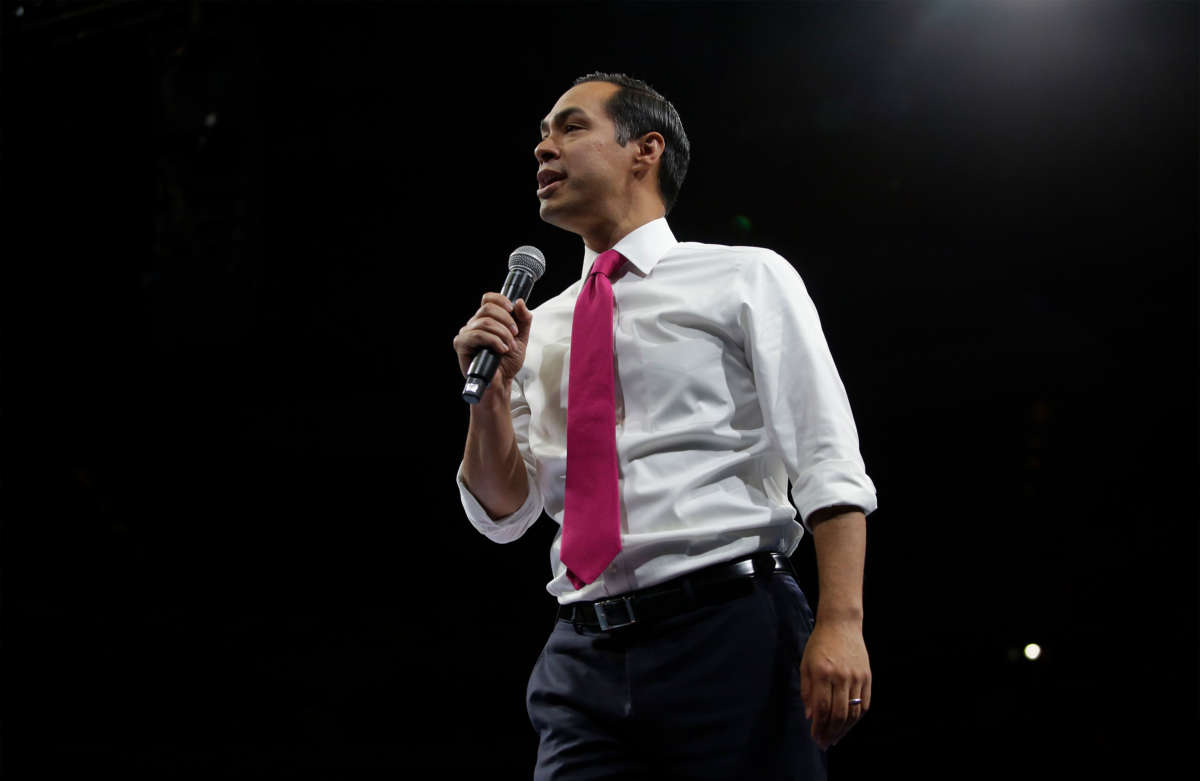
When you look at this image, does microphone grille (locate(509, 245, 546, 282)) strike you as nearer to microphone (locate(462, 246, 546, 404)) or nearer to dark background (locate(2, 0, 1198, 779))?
microphone (locate(462, 246, 546, 404))

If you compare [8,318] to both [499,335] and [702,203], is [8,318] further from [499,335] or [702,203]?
[499,335]

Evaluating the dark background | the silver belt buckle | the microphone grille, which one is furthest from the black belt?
the dark background

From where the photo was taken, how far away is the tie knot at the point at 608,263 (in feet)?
4.62

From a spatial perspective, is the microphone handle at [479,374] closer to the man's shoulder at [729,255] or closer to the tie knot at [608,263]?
the tie knot at [608,263]

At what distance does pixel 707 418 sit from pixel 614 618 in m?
0.27

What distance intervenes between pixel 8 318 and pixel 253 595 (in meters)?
1.24

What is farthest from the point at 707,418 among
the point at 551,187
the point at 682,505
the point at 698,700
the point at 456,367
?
the point at 456,367

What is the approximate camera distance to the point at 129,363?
3.38 metres

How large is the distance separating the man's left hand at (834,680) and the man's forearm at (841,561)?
1 centimetres

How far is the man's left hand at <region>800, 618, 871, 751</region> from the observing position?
1045 mm

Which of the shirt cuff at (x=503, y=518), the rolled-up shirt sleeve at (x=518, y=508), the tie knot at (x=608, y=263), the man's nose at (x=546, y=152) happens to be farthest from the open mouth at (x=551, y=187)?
the shirt cuff at (x=503, y=518)

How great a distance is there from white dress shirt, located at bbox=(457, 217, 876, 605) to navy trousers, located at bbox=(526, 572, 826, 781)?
69mm

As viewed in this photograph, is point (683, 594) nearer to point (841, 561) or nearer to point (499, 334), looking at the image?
point (841, 561)

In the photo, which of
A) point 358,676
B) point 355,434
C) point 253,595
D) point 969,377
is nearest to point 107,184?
point 355,434
